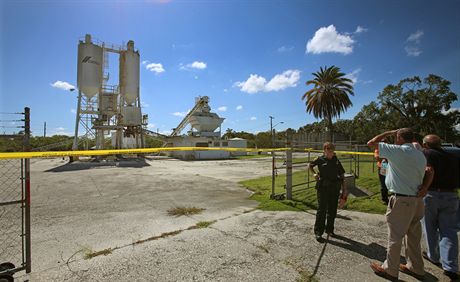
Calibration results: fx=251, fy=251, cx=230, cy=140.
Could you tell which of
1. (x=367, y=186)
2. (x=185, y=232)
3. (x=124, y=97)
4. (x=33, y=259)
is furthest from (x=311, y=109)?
(x=33, y=259)

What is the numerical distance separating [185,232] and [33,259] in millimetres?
2340

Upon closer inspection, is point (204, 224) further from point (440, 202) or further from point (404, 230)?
point (440, 202)

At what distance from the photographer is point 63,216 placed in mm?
6188

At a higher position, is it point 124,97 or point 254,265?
point 124,97

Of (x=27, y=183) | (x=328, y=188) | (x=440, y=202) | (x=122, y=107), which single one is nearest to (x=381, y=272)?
(x=440, y=202)

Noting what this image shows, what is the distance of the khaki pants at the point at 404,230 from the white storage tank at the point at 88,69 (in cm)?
3430

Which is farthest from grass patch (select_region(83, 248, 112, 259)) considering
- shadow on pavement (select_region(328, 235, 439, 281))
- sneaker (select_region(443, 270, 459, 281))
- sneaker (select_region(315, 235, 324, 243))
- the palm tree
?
the palm tree

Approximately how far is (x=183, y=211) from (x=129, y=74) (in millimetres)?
32149

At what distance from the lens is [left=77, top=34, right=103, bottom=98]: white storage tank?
3036 centimetres

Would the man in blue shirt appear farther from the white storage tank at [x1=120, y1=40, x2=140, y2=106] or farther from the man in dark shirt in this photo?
the white storage tank at [x1=120, y1=40, x2=140, y2=106]

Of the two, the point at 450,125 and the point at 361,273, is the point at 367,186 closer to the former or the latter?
the point at 361,273

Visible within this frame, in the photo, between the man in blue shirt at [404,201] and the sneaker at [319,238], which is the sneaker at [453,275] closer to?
the man in blue shirt at [404,201]

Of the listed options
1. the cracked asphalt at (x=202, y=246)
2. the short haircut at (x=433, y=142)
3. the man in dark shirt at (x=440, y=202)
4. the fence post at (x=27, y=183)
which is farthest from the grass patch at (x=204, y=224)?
the short haircut at (x=433, y=142)

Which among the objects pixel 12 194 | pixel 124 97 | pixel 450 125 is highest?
pixel 124 97
